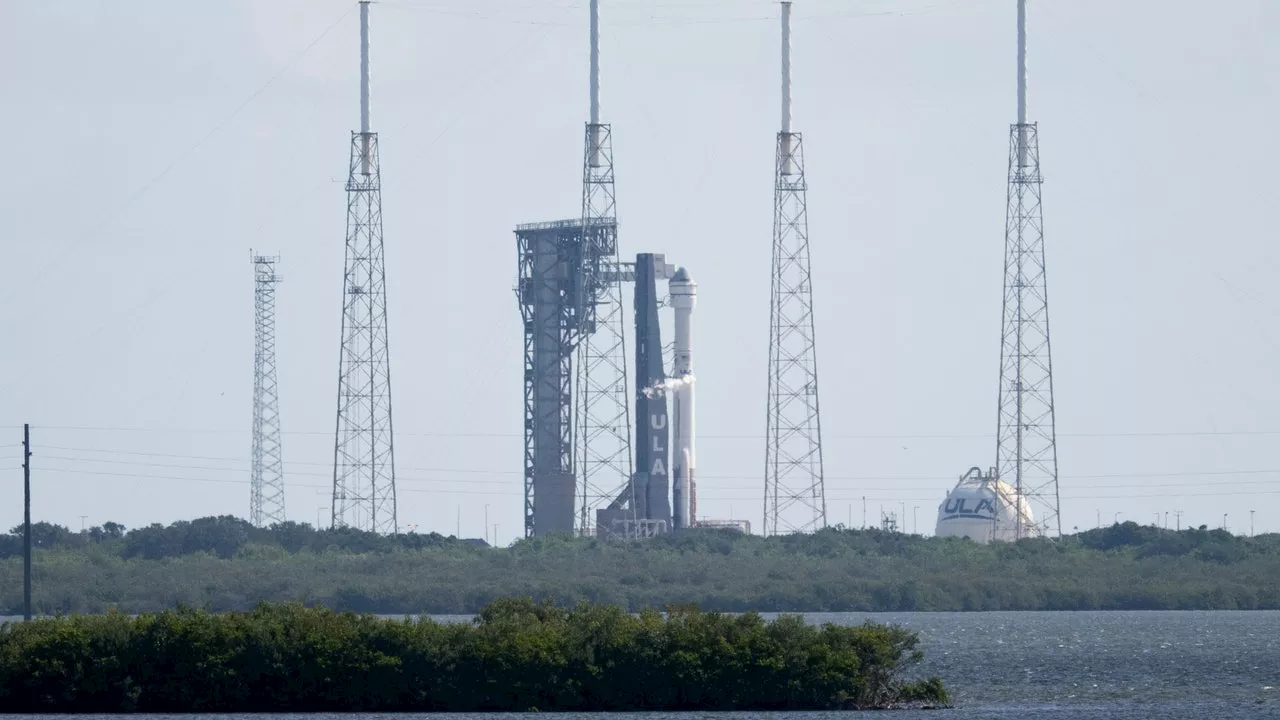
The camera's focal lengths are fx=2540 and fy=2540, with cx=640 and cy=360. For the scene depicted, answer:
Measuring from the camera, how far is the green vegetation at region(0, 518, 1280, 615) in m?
108

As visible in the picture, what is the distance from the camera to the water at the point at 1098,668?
56750mm

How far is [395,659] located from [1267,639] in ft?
159

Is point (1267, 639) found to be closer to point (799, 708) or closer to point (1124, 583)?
point (1124, 583)

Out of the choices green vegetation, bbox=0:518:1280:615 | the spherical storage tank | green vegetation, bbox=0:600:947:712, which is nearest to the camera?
green vegetation, bbox=0:600:947:712

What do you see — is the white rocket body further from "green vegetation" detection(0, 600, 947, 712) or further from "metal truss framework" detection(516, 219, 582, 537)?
"green vegetation" detection(0, 600, 947, 712)

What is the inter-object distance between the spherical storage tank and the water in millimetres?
4792

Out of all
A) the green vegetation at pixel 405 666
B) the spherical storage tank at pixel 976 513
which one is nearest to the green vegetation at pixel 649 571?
the spherical storage tank at pixel 976 513

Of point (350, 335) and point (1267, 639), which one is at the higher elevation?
point (350, 335)

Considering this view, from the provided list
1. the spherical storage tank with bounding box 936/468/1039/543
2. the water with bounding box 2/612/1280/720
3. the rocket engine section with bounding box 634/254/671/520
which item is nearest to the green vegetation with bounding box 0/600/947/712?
the water with bounding box 2/612/1280/720

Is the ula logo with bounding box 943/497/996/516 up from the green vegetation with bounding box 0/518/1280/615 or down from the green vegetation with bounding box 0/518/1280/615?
up

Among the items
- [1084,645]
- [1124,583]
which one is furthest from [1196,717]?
[1124,583]

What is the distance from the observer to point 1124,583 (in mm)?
115188

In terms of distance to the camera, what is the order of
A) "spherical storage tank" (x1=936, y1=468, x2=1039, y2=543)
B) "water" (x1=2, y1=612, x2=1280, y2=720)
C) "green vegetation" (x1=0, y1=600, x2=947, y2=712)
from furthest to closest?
"spherical storage tank" (x1=936, y1=468, x2=1039, y2=543)
"water" (x1=2, y1=612, x2=1280, y2=720)
"green vegetation" (x1=0, y1=600, x2=947, y2=712)

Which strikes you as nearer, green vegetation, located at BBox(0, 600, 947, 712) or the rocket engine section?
green vegetation, located at BBox(0, 600, 947, 712)
